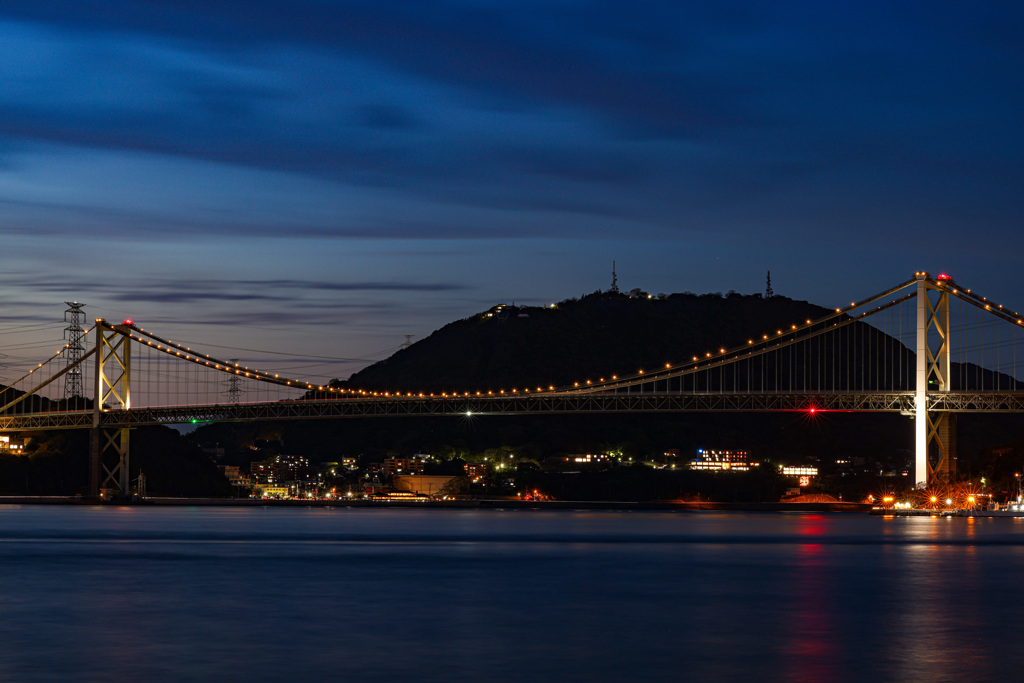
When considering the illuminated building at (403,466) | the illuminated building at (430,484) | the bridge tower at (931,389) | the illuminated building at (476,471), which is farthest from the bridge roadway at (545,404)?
the illuminated building at (403,466)

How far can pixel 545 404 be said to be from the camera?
352 feet

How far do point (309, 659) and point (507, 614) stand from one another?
719 cm

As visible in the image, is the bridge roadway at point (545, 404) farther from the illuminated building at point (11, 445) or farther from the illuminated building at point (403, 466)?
the illuminated building at point (403, 466)

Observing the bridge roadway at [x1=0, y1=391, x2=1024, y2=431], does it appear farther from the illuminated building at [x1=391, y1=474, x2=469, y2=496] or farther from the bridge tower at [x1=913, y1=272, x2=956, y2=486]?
the illuminated building at [x1=391, y1=474, x2=469, y2=496]

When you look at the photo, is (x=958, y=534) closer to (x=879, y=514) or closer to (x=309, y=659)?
(x=879, y=514)

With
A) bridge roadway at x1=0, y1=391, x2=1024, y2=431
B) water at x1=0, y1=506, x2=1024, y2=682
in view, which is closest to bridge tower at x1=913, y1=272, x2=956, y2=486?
bridge roadway at x1=0, y1=391, x2=1024, y2=431

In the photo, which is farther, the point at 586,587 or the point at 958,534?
the point at 958,534

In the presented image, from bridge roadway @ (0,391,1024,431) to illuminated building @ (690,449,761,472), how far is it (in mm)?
67688

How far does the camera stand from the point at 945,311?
85062mm

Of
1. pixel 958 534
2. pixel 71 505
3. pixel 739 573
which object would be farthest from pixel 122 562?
pixel 71 505

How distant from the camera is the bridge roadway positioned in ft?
269

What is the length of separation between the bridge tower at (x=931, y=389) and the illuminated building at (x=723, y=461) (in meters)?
81.2

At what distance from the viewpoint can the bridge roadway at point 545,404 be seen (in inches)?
3223

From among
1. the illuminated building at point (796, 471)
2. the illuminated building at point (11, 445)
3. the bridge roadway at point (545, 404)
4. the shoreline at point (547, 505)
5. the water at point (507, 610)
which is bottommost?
the shoreline at point (547, 505)
